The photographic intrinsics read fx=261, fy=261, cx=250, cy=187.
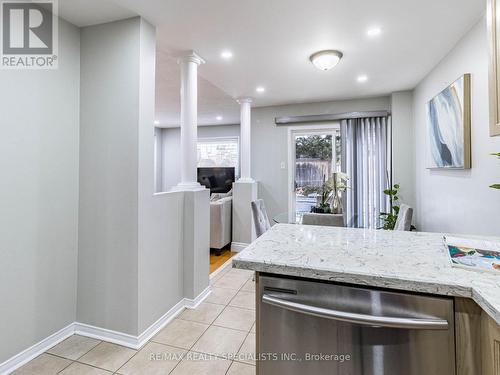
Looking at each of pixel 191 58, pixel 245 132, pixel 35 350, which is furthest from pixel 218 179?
pixel 35 350

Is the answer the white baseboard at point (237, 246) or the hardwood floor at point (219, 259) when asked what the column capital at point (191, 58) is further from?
the white baseboard at point (237, 246)

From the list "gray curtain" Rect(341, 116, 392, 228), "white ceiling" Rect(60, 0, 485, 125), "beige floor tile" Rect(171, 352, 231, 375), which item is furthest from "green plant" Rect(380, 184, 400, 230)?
"beige floor tile" Rect(171, 352, 231, 375)

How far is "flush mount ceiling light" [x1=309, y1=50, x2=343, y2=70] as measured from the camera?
2.50 meters

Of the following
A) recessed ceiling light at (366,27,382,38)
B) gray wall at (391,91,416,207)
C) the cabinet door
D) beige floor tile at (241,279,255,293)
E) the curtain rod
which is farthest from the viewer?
the curtain rod

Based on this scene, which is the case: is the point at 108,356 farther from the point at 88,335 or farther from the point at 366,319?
the point at 366,319

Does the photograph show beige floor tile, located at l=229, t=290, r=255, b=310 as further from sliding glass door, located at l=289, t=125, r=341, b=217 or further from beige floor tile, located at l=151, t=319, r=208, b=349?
sliding glass door, located at l=289, t=125, r=341, b=217

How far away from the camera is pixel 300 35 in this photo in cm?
225

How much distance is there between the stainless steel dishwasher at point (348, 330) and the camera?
0.85 meters

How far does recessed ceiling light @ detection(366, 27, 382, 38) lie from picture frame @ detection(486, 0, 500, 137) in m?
0.96

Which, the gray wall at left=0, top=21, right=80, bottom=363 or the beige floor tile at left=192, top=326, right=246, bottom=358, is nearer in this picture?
the gray wall at left=0, top=21, right=80, bottom=363

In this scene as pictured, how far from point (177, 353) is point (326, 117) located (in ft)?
12.4

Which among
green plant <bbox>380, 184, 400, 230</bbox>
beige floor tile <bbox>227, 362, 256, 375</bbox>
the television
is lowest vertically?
beige floor tile <bbox>227, 362, 256, 375</bbox>

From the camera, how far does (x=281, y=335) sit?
40.3 inches

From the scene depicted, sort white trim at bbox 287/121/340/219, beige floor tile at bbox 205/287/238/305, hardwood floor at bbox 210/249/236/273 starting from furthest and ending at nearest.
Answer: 1. white trim at bbox 287/121/340/219
2. hardwood floor at bbox 210/249/236/273
3. beige floor tile at bbox 205/287/238/305
